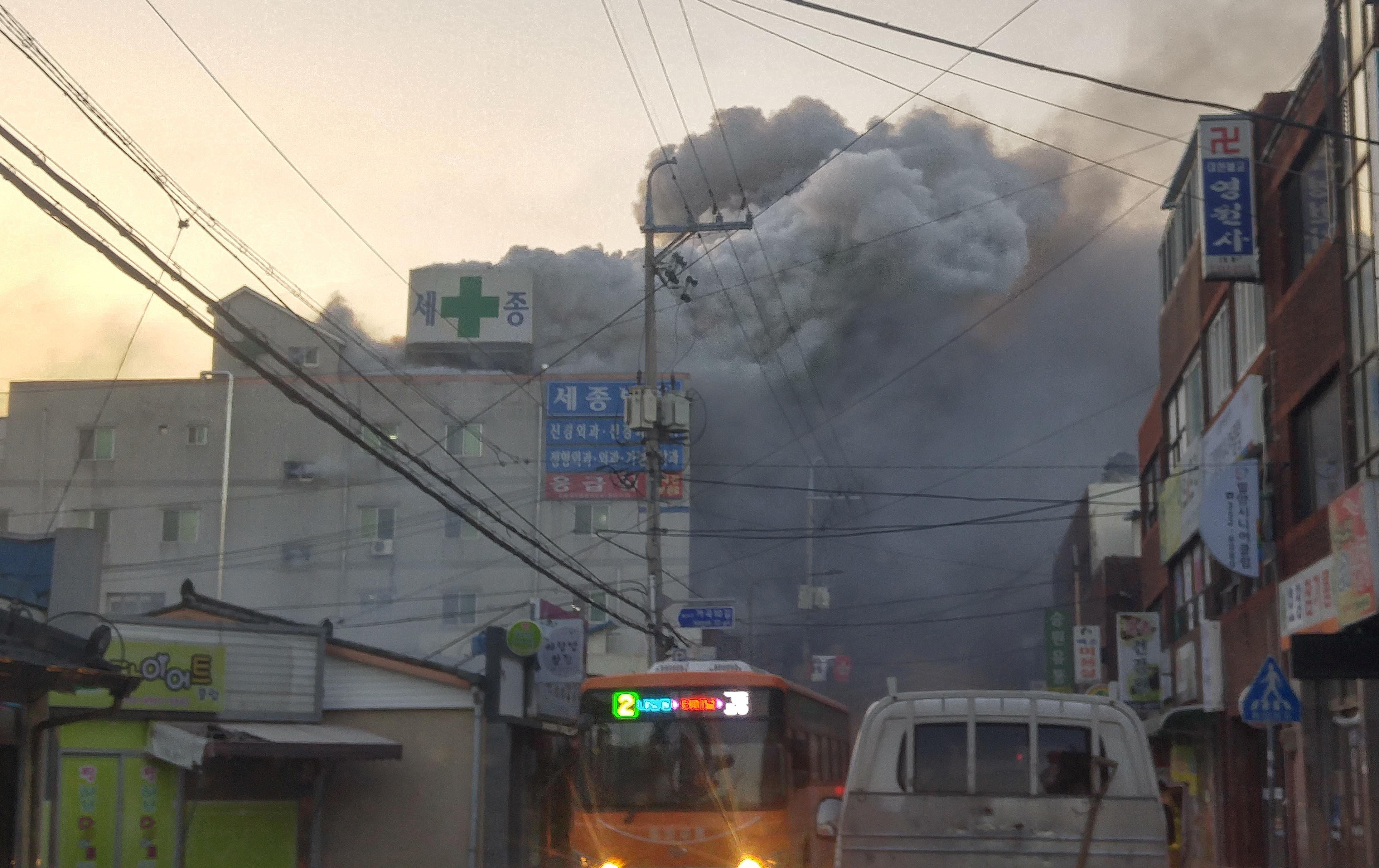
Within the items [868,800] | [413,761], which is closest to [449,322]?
[413,761]

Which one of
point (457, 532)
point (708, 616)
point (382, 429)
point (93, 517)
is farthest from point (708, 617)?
point (93, 517)

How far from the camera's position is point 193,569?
202 feet

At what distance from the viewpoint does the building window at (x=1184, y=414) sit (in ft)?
101

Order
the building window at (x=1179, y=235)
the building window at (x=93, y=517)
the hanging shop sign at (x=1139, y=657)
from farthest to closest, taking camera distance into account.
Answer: the building window at (x=93, y=517) < the hanging shop sign at (x=1139, y=657) < the building window at (x=1179, y=235)

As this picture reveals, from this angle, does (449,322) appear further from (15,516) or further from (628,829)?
(628,829)

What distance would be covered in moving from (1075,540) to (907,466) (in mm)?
17408

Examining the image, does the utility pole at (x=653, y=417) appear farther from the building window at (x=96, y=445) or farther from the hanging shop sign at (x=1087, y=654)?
the building window at (x=96, y=445)

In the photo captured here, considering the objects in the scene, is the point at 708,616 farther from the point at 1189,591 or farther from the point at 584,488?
the point at 584,488

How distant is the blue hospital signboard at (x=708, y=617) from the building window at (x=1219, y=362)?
10791 millimetres

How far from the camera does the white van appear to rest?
9008 mm

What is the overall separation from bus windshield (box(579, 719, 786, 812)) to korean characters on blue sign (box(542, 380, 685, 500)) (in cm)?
4171

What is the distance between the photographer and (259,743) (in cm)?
2019

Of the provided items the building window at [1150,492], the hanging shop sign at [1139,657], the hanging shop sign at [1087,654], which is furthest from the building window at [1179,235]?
the hanging shop sign at [1087,654]

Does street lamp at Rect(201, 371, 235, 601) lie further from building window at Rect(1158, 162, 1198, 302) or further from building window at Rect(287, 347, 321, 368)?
building window at Rect(1158, 162, 1198, 302)
